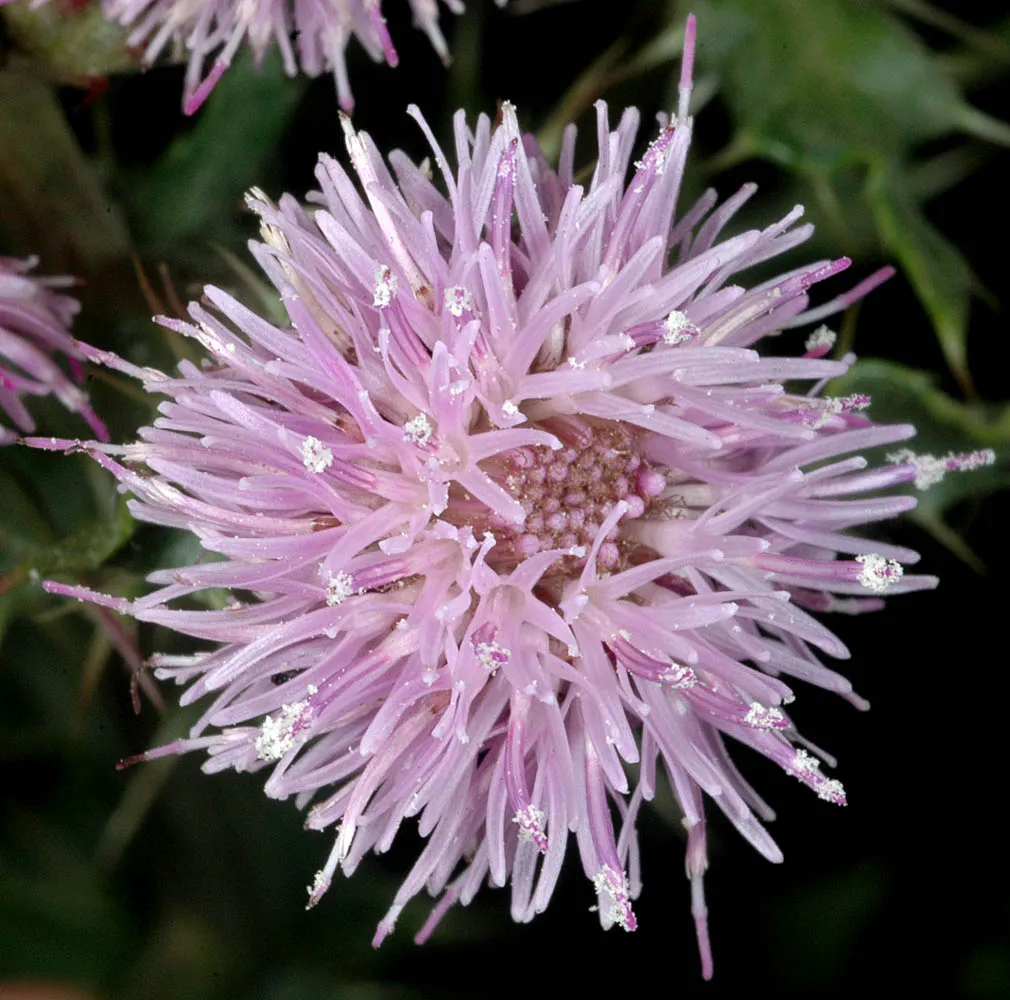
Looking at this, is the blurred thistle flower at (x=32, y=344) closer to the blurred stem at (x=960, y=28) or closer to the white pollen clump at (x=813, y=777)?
the white pollen clump at (x=813, y=777)

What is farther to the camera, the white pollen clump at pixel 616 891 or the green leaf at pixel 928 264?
the green leaf at pixel 928 264

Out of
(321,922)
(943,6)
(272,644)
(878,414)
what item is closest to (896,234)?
(878,414)

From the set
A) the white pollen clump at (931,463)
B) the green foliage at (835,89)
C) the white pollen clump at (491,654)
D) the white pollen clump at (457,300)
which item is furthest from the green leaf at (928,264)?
the white pollen clump at (491,654)

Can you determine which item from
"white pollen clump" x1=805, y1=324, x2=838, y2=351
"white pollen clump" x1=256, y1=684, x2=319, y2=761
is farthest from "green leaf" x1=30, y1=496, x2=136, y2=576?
"white pollen clump" x1=805, y1=324, x2=838, y2=351

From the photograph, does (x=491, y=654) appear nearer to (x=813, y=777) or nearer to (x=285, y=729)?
(x=285, y=729)

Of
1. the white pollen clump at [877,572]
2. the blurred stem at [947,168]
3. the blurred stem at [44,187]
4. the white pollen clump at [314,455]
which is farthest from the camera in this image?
the blurred stem at [947,168]
